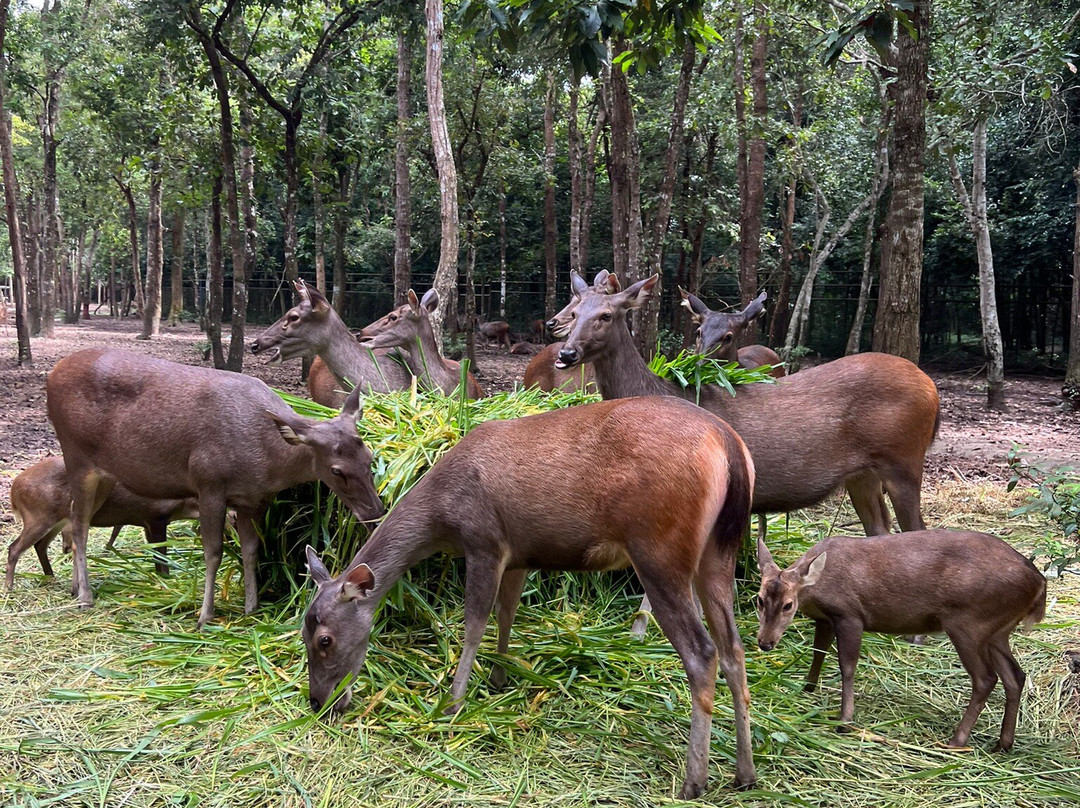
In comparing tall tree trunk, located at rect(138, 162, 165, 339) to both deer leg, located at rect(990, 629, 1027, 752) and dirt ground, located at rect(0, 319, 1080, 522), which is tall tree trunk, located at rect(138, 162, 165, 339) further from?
deer leg, located at rect(990, 629, 1027, 752)

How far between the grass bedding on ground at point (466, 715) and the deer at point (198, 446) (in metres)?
0.31

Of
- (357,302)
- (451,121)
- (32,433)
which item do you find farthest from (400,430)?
(357,302)

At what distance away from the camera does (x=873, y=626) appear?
4320mm

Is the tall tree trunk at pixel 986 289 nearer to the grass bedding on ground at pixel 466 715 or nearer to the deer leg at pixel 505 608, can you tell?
the grass bedding on ground at pixel 466 715

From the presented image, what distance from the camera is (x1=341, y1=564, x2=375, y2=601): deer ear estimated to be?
395 cm

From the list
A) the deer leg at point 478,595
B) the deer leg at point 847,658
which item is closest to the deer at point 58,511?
the deer leg at point 478,595

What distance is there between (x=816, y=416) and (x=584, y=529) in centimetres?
230

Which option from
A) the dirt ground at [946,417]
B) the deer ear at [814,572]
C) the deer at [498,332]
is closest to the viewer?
the deer ear at [814,572]

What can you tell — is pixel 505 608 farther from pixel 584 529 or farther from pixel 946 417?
pixel 946 417

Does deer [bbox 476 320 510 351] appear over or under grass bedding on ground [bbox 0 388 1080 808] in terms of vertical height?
over

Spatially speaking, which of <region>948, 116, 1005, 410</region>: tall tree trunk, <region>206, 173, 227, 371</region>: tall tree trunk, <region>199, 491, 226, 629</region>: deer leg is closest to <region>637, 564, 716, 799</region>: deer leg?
<region>199, 491, 226, 629</region>: deer leg

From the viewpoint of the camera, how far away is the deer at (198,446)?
15.8 feet

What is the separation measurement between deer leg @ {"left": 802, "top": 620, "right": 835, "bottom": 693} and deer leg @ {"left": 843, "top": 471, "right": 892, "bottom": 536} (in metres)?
1.46

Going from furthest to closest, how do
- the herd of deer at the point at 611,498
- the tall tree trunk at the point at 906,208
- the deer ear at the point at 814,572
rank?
the tall tree trunk at the point at 906,208 < the deer ear at the point at 814,572 < the herd of deer at the point at 611,498
